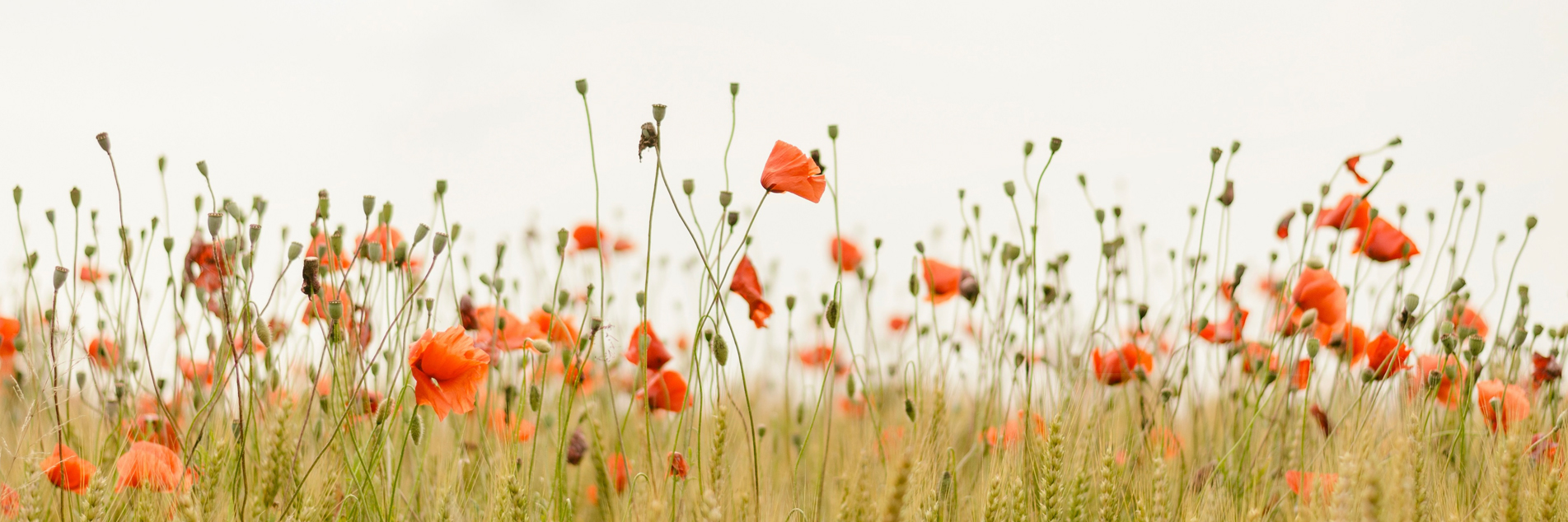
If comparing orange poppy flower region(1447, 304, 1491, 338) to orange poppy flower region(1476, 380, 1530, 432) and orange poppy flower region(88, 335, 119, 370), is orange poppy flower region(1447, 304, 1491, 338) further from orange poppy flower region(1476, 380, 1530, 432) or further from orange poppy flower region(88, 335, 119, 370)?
orange poppy flower region(88, 335, 119, 370)

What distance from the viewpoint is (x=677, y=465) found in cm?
171

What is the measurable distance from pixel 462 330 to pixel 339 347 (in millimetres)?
525

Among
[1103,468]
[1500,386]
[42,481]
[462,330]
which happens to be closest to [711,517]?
[462,330]

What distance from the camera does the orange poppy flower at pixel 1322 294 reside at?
220cm

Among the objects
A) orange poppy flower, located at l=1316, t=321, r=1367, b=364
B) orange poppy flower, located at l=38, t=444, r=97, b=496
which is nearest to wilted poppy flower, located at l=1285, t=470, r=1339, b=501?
orange poppy flower, located at l=1316, t=321, r=1367, b=364

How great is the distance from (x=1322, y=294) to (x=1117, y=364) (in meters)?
0.50

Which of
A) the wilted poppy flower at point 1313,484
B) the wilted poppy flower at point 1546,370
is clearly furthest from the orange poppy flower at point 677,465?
the wilted poppy flower at point 1546,370

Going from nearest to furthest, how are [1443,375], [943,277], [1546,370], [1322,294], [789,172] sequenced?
[789,172], [1443,375], [1322,294], [1546,370], [943,277]

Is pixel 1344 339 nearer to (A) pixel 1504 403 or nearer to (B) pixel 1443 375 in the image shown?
(B) pixel 1443 375

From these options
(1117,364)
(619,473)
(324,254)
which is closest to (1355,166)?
(1117,364)

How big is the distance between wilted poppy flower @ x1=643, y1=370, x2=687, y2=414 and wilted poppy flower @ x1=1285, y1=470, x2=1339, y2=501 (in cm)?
119

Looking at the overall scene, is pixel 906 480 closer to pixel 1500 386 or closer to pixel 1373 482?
pixel 1373 482

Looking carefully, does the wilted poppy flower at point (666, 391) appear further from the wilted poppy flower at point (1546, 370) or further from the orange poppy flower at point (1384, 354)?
the wilted poppy flower at point (1546, 370)

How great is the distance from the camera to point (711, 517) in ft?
4.65
